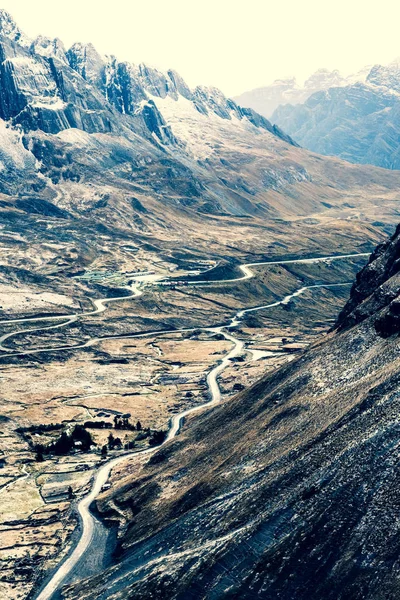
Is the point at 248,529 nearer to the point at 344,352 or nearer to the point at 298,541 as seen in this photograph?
the point at 298,541

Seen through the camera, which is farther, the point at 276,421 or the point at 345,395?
the point at 276,421

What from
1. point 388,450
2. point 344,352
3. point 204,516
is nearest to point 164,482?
point 204,516

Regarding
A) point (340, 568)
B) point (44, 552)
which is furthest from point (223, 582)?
point (44, 552)

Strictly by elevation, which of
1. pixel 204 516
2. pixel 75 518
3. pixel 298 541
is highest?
pixel 298 541

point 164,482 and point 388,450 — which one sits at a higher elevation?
point 388,450

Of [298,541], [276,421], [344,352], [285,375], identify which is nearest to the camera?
[298,541]

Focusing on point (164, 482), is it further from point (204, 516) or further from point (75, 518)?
point (204, 516)

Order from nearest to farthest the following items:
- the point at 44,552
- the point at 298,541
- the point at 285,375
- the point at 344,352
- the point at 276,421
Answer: the point at 298,541 → the point at 44,552 → the point at 276,421 → the point at 344,352 → the point at 285,375
